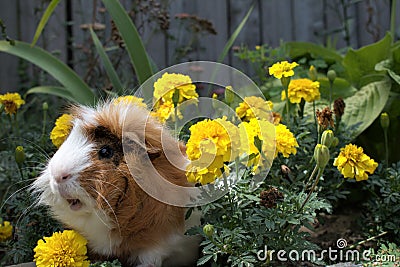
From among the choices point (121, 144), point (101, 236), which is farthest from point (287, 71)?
point (101, 236)

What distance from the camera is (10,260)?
1743 mm

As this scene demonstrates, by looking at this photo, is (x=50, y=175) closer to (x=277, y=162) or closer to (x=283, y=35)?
(x=277, y=162)

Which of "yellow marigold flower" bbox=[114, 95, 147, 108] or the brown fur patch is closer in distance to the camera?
the brown fur patch

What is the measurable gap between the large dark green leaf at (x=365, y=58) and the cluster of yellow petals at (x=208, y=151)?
127cm

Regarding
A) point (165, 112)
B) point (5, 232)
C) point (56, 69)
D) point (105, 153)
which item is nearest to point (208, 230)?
point (105, 153)

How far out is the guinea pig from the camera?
1.30 meters

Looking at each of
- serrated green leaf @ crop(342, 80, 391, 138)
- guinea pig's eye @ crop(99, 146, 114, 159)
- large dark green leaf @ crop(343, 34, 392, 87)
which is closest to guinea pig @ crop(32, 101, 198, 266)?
guinea pig's eye @ crop(99, 146, 114, 159)

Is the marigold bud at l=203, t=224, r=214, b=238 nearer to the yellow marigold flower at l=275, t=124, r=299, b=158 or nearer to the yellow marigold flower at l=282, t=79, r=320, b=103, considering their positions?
the yellow marigold flower at l=275, t=124, r=299, b=158

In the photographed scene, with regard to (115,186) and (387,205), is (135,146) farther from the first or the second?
(387,205)

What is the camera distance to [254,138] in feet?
4.57

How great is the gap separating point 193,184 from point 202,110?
0.44 m

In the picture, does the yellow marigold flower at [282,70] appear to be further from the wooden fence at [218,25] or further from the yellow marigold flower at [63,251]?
the wooden fence at [218,25]

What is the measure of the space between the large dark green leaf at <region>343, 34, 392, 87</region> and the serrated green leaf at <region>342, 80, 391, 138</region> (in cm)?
19

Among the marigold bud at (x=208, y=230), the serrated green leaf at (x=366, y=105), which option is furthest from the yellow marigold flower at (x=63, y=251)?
the serrated green leaf at (x=366, y=105)
